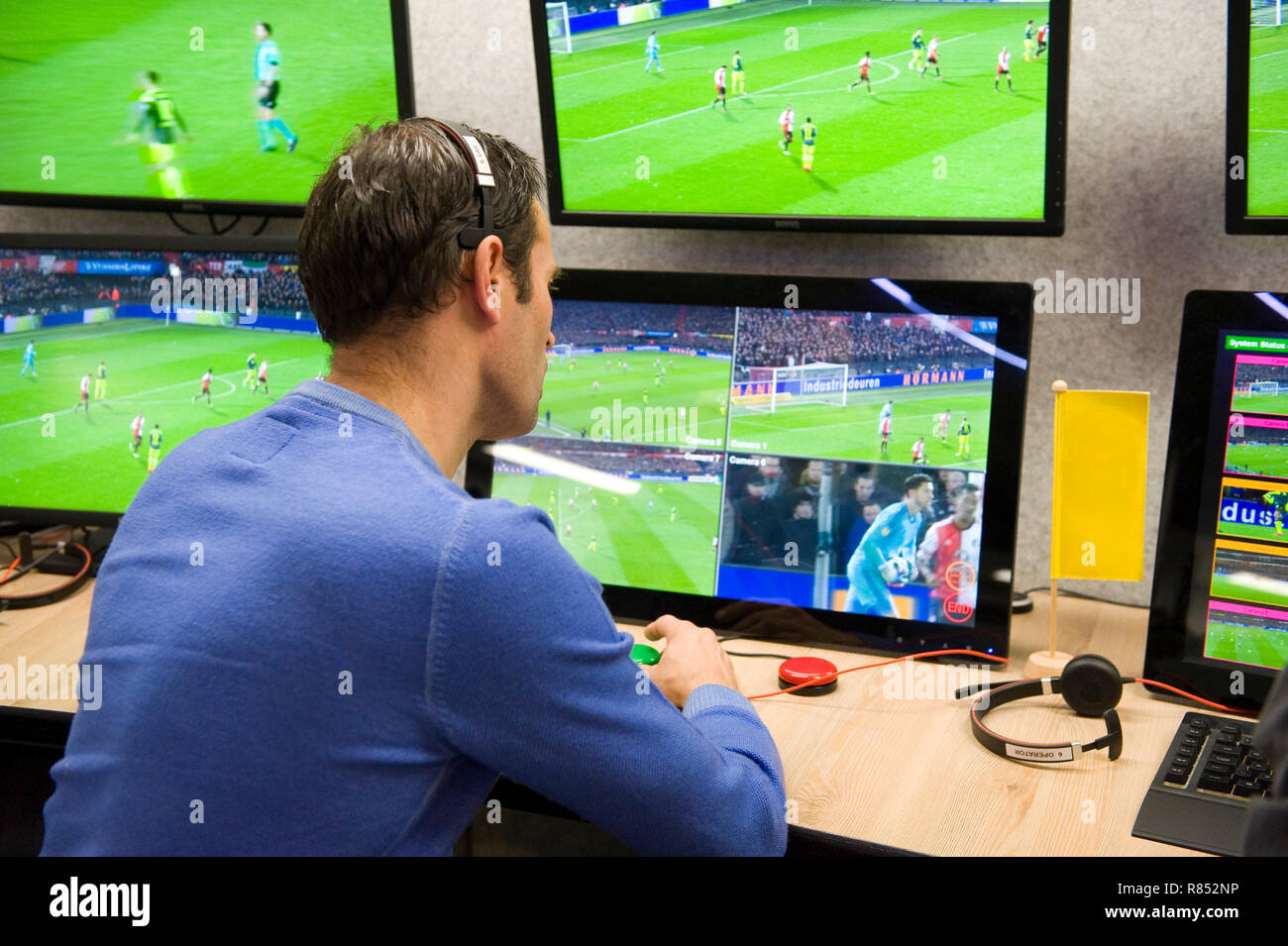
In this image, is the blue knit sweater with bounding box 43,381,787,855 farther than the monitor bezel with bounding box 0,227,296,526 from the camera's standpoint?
No

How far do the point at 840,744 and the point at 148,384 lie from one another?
1.01 metres

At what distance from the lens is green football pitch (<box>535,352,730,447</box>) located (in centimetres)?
130

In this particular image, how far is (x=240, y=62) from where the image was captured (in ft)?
4.74

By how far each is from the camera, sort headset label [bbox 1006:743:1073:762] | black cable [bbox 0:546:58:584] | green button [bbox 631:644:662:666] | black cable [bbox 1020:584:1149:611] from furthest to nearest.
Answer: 1. black cable [bbox 0:546:58:584]
2. black cable [bbox 1020:584:1149:611]
3. green button [bbox 631:644:662:666]
4. headset label [bbox 1006:743:1073:762]

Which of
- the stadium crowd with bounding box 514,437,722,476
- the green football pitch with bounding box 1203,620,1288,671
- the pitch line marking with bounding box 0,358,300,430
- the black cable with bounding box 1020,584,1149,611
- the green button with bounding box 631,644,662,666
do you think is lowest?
the black cable with bounding box 1020,584,1149,611

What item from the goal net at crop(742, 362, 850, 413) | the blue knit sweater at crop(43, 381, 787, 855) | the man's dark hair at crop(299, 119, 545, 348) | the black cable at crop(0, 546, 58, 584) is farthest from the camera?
the black cable at crop(0, 546, 58, 584)

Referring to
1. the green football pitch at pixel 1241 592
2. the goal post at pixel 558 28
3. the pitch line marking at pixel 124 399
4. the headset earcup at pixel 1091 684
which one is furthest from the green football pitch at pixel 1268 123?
the pitch line marking at pixel 124 399

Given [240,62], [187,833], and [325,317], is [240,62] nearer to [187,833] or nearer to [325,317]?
[325,317]

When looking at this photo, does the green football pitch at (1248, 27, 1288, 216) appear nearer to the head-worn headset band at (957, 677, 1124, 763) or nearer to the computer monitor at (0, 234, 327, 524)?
the head-worn headset band at (957, 677, 1124, 763)

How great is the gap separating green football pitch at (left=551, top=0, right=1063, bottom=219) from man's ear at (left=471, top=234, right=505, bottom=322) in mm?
519

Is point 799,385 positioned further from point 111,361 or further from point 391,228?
point 111,361

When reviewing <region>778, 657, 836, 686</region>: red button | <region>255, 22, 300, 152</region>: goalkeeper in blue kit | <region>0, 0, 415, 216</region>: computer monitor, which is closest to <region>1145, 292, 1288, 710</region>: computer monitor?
<region>778, 657, 836, 686</region>: red button

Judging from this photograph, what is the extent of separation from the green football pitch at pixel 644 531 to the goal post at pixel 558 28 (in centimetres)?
51

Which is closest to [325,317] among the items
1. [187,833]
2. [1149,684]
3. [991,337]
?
[187,833]
